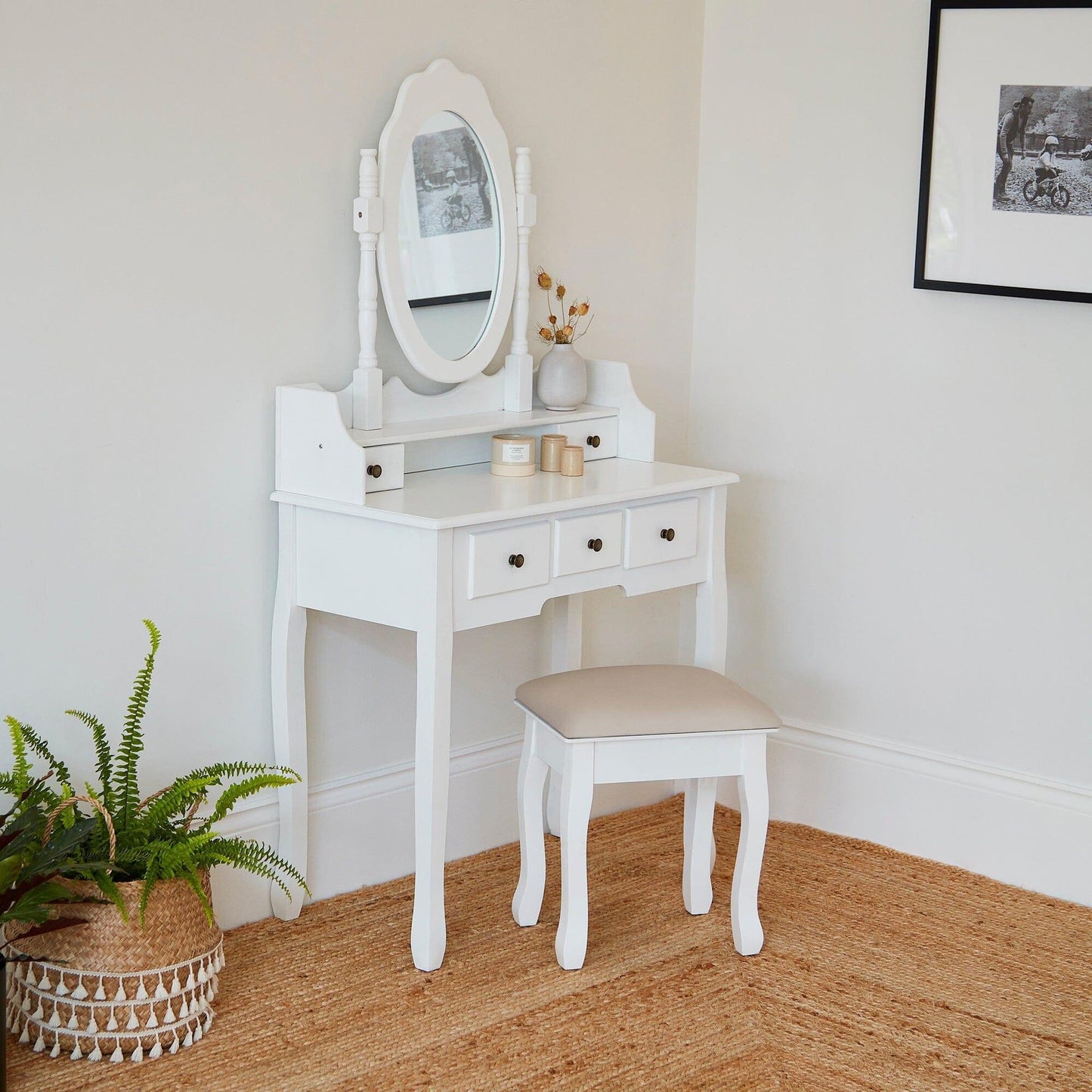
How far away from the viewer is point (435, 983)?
2.38 metres

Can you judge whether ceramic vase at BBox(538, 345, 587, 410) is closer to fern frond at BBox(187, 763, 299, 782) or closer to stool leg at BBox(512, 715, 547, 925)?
stool leg at BBox(512, 715, 547, 925)

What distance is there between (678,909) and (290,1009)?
0.79 metres

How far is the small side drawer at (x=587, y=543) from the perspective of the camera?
8.01 feet

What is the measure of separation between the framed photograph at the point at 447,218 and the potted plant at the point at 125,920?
84 centimetres

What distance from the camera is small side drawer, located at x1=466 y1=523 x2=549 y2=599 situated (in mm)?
2291

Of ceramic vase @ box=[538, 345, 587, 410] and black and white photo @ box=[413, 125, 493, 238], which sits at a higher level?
black and white photo @ box=[413, 125, 493, 238]

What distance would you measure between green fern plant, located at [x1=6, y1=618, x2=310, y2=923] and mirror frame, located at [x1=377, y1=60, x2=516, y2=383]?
0.72 m

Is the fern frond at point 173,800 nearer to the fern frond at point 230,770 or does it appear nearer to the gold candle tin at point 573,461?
the fern frond at point 230,770

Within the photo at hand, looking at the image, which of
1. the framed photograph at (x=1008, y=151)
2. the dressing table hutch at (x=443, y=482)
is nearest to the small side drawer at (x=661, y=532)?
the dressing table hutch at (x=443, y=482)

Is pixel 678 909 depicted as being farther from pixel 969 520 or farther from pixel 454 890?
pixel 969 520

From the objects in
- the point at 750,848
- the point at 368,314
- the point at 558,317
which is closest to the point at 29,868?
the point at 368,314

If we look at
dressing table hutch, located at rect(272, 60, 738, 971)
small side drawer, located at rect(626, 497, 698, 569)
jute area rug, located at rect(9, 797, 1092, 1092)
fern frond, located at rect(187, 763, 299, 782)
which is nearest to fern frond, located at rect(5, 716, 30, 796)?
fern frond, located at rect(187, 763, 299, 782)

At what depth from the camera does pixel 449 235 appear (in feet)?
8.56

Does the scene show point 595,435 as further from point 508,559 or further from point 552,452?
point 508,559
